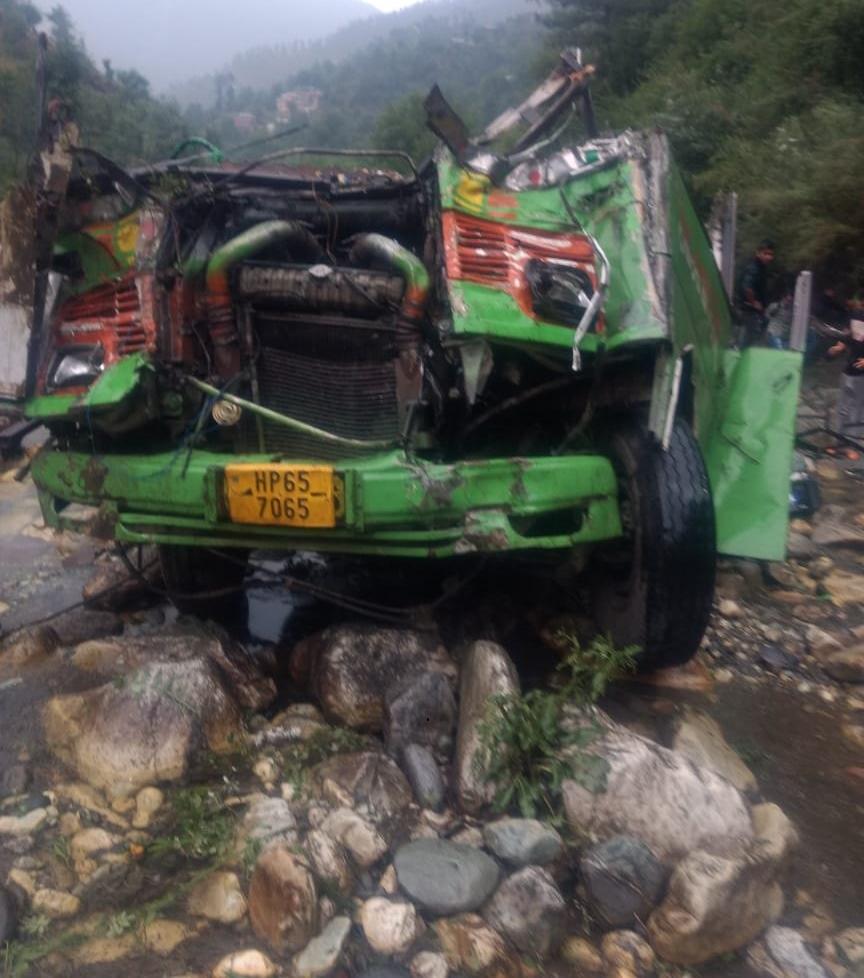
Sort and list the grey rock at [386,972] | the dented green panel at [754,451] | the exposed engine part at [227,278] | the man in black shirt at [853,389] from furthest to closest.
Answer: the man in black shirt at [853,389] < the dented green panel at [754,451] < the exposed engine part at [227,278] < the grey rock at [386,972]

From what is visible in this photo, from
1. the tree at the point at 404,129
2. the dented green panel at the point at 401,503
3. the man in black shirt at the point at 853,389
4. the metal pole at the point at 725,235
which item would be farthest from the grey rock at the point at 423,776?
the tree at the point at 404,129

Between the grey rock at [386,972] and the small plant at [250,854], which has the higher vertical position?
the small plant at [250,854]

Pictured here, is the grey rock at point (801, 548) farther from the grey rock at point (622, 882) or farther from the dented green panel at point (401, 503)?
the grey rock at point (622, 882)

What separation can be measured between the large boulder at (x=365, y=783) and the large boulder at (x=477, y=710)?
175mm

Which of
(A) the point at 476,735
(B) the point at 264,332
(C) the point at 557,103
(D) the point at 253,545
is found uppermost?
(C) the point at 557,103

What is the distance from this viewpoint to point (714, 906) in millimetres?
2082

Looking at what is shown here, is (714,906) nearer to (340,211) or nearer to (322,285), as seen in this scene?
(322,285)

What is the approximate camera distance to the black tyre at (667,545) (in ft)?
9.79

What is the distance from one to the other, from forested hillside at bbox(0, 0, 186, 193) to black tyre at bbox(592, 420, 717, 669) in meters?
17.0

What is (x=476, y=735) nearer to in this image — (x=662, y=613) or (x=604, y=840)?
(x=604, y=840)

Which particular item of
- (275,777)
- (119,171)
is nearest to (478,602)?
(275,777)

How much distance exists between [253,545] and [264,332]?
3.10ft

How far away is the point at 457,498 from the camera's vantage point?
2.90 m

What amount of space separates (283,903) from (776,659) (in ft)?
7.66
